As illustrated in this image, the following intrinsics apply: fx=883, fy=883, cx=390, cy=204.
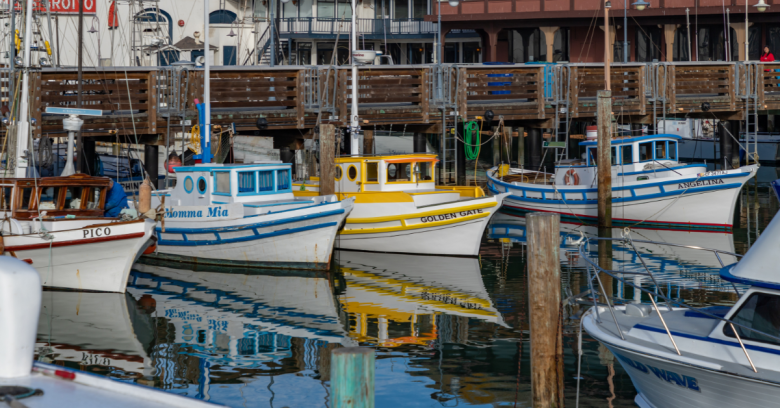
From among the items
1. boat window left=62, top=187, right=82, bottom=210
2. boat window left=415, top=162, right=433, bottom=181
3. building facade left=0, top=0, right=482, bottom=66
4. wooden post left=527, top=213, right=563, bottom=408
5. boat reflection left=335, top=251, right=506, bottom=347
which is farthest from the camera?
building facade left=0, top=0, right=482, bottom=66

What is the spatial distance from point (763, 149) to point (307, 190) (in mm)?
28396

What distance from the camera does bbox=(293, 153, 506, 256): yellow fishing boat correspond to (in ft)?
66.0

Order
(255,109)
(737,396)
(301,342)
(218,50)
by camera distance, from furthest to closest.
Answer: (218,50)
(255,109)
(301,342)
(737,396)

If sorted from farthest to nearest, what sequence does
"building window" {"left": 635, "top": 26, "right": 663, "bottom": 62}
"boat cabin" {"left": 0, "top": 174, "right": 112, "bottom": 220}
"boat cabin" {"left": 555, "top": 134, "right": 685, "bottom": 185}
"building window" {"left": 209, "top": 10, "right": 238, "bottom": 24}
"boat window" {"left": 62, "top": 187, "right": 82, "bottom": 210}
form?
1. "building window" {"left": 209, "top": 10, "right": 238, "bottom": 24}
2. "building window" {"left": 635, "top": 26, "right": 663, "bottom": 62}
3. "boat cabin" {"left": 555, "top": 134, "right": 685, "bottom": 185}
4. "boat window" {"left": 62, "top": 187, "right": 82, "bottom": 210}
5. "boat cabin" {"left": 0, "top": 174, "right": 112, "bottom": 220}

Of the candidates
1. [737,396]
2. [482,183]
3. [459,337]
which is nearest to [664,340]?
[737,396]

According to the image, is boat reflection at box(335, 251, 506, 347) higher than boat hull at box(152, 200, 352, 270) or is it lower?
lower

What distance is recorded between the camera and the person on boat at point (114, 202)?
17.5 meters

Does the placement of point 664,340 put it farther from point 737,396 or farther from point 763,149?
point 763,149

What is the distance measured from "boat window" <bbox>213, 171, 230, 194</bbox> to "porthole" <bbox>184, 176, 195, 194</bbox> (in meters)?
0.60

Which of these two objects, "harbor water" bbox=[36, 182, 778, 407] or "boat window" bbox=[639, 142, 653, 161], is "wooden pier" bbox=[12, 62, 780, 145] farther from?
"harbor water" bbox=[36, 182, 778, 407]

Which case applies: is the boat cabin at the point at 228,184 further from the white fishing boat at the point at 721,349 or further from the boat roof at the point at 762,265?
the boat roof at the point at 762,265

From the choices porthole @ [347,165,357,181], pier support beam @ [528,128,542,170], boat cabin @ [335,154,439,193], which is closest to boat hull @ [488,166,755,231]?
pier support beam @ [528,128,542,170]

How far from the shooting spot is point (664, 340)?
8844 mm

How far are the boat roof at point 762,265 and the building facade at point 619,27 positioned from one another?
33.4 metres
